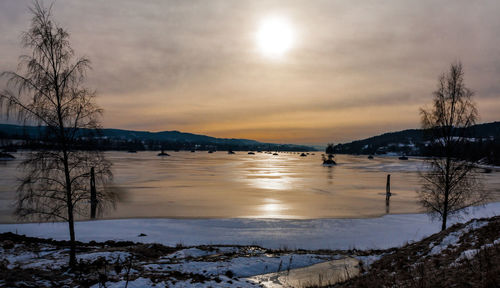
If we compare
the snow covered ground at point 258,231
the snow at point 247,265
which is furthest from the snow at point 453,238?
the snow covered ground at point 258,231

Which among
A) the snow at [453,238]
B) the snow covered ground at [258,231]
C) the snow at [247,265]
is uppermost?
the snow at [453,238]

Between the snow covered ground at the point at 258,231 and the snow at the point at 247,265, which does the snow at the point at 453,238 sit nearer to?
the snow at the point at 247,265

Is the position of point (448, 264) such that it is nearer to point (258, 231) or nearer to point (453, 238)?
point (453, 238)

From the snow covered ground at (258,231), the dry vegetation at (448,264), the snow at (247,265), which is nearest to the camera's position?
the dry vegetation at (448,264)

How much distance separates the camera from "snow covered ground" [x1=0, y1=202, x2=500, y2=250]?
1845cm

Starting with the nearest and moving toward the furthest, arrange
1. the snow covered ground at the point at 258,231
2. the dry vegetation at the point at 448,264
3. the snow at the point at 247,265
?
the dry vegetation at the point at 448,264, the snow at the point at 247,265, the snow covered ground at the point at 258,231

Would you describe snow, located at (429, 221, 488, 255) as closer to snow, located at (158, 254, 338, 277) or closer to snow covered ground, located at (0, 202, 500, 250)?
snow, located at (158, 254, 338, 277)

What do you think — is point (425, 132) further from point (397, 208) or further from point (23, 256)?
point (23, 256)

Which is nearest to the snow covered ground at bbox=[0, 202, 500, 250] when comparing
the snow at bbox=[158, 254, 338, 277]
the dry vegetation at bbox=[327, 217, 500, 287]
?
the snow at bbox=[158, 254, 338, 277]

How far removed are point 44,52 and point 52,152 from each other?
3779 mm

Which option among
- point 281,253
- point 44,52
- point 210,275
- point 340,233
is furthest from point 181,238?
point 44,52

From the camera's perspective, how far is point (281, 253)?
48.6 feet

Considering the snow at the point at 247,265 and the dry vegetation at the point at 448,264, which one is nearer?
the dry vegetation at the point at 448,264

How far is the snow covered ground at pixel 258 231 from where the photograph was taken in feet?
60.5
